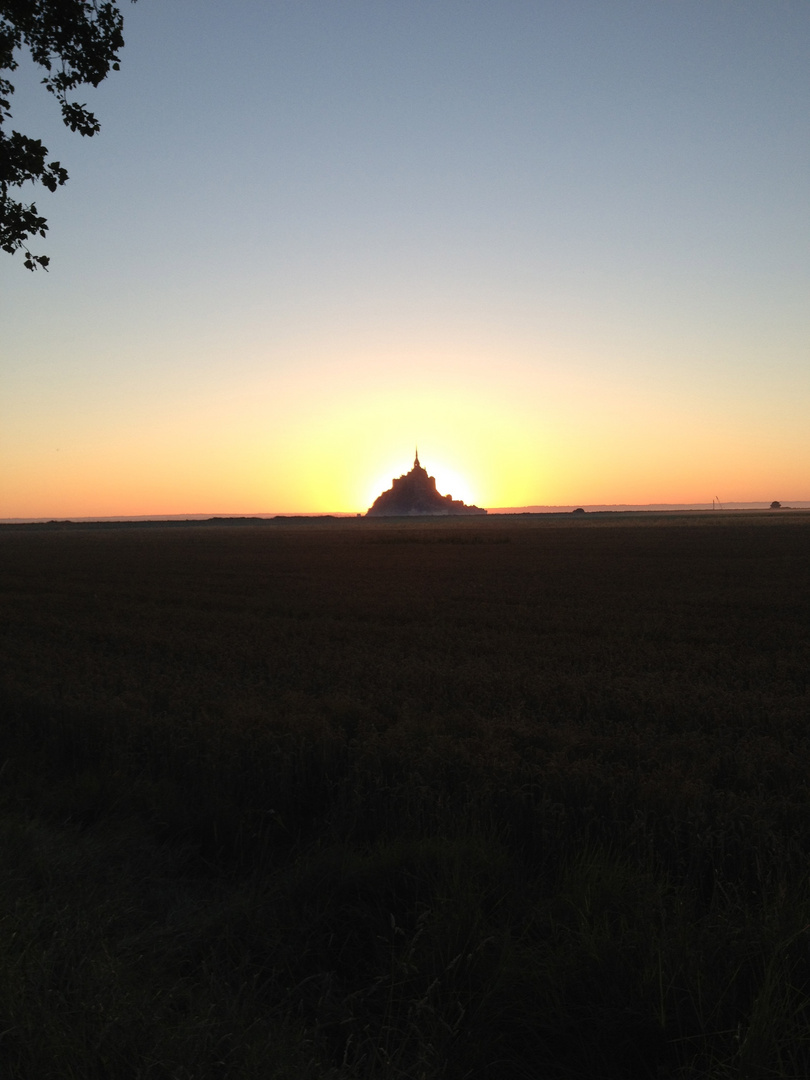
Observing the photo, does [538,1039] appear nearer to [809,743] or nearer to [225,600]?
[809,743]

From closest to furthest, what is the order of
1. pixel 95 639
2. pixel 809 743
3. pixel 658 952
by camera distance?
pixel 658 952 < pixel 809 743 < pixel 95 639

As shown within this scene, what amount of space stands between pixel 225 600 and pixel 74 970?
57.8ft

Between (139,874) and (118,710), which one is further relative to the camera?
(118,710)

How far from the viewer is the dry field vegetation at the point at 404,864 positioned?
2.95 meters

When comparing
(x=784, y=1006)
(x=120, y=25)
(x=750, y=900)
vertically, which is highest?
(x=120, y=25)

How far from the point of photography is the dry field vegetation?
9.66ft

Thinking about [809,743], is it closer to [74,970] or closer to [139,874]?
[139,874]

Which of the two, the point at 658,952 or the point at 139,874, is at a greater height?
the point at 658,952

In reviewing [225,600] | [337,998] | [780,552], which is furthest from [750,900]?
[780,552]

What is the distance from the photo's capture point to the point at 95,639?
1401cm

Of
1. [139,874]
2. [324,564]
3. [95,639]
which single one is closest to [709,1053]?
[139,874]

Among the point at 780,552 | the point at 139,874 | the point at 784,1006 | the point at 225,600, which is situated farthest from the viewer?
the point at 780,552

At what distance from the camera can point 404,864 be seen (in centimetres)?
448

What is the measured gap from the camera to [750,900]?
4.29m
